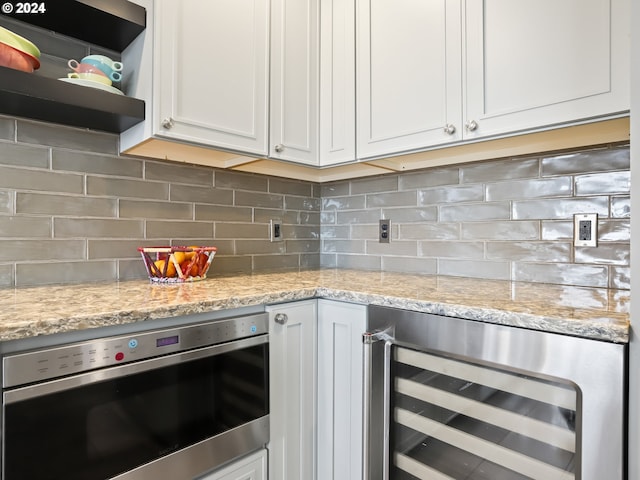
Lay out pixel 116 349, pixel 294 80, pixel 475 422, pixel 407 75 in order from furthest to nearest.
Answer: pixel 294 80 → pixel 407 75 → pixel 475 422 → pixel 116 349

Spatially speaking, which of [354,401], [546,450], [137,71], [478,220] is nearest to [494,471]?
[546,450]

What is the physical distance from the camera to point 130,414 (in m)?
0.92

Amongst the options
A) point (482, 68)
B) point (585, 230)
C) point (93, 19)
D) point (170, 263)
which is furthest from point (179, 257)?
point (585, 230)

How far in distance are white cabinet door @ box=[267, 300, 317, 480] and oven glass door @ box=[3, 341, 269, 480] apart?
0.05 metres

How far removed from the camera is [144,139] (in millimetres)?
1280

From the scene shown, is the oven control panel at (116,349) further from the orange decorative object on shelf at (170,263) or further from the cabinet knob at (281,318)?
the orange decorative object on shelf at (170,263)

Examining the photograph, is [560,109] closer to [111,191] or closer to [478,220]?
[478,220]

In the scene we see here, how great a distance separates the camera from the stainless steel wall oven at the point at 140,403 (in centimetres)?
78

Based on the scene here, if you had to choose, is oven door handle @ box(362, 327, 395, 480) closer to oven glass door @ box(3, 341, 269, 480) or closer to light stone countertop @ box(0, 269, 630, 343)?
light stone countertop @ box(0, 269, 630, 343)

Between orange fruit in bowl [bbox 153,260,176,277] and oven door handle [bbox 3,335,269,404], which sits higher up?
orange fruit in bowl [bbox 153,260,176,277]

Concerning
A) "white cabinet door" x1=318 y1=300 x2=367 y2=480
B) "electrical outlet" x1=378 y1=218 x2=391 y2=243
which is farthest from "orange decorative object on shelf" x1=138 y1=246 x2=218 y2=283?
"electrical outlet" x1=378 y1=218 x2=391 y2=243

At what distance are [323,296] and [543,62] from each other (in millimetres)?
1008

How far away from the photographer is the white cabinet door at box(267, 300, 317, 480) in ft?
3.94

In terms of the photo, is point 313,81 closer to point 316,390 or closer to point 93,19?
point 93,19
